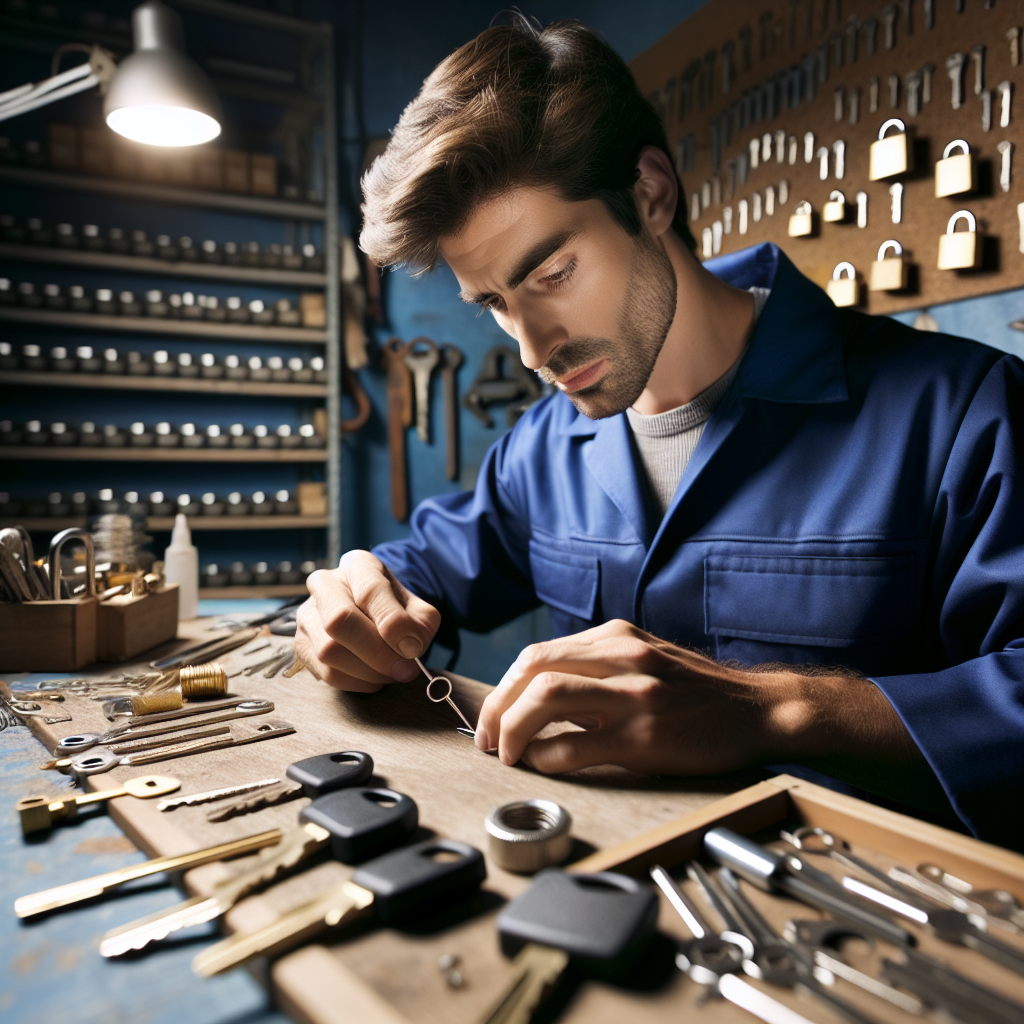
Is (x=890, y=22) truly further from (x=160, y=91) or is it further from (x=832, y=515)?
(x=160, y=91)

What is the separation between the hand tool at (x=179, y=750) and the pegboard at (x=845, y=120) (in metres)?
2.02

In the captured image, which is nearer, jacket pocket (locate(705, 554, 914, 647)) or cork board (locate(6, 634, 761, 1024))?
cork board (locate(6, 634, 761, 1024))

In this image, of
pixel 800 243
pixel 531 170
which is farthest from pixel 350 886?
pixel 800 243

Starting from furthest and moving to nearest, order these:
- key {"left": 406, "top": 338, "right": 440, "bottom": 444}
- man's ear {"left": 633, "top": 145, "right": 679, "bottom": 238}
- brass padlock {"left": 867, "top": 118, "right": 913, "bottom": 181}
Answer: key {"left": 406, "top": 338, "right": 440, "bottom": 444}
brass padlock {"left": 867, "top": 118, "right": 913, "bottom": 181}
man's ear {"left": 633, "top": 145, "right": 679, "bottom": 238}

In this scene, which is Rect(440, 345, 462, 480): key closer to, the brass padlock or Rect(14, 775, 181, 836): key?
the brass padlock

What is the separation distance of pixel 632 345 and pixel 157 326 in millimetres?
2905

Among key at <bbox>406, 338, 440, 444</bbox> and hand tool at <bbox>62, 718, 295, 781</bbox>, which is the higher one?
key at <bbox>406, 338, 440, 444</bbox>

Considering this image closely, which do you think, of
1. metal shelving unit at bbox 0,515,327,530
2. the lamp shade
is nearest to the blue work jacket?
the lamp shade

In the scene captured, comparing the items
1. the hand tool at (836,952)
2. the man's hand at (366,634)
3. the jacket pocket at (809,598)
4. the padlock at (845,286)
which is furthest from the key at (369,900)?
the padlock at (845,286)

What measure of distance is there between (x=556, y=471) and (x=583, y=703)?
1000 mm

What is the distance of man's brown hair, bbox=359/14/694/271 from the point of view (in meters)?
1.18

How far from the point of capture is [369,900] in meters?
0.51

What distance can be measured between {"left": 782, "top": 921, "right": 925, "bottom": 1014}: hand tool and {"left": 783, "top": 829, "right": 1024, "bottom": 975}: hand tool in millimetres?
46

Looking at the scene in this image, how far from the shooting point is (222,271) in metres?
→ 3.59
